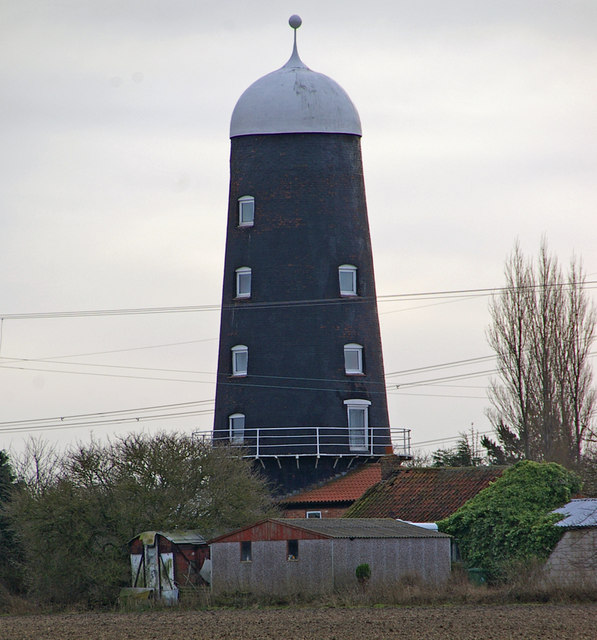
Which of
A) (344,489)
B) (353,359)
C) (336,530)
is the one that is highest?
(353,359)

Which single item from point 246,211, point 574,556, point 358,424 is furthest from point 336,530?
point 246,211

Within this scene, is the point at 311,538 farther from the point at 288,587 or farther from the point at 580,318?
the point at 580,318

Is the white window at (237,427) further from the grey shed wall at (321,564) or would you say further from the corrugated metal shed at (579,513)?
the corrugated metal shed at (579,513)

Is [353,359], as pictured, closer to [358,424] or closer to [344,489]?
[358,424]

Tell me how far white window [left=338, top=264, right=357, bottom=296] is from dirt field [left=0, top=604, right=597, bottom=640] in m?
17.3

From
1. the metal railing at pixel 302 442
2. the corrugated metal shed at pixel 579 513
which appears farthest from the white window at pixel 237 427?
the corrugated metal shed at pixel 579 513

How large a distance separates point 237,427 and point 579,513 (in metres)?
15.0

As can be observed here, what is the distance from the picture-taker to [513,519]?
4216cm

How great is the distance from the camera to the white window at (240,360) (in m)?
52.9

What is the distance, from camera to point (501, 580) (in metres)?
41.0

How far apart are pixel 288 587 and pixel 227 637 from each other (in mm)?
8718

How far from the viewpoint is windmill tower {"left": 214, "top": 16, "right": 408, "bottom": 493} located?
52031 millimetres

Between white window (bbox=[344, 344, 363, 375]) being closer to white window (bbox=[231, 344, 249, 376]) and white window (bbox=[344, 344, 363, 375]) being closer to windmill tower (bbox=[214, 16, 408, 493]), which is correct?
windmill tower (bbox=[214, 16, 408, 493])

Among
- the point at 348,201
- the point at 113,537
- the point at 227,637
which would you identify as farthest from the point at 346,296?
the point at 227,637
